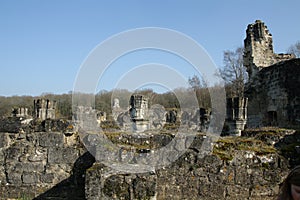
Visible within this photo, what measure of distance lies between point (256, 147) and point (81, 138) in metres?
3.17

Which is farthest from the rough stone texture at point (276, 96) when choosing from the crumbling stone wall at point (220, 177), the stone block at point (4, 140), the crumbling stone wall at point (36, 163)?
the stone block at point (4, 140)

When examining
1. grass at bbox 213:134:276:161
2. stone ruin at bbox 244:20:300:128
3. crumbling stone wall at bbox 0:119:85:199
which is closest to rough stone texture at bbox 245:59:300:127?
stone ruin at bbox 244:20:300:128

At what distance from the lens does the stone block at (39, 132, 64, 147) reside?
617 centimetres

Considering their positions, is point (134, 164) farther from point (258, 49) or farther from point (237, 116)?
point (258, 49)

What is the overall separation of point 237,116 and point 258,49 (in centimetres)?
873

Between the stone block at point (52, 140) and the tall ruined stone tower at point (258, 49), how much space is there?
1391cm

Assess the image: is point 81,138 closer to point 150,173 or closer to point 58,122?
point 58,122

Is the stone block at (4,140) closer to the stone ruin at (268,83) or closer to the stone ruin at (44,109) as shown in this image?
the stone ruin at (44,109)

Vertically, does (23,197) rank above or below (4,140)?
below

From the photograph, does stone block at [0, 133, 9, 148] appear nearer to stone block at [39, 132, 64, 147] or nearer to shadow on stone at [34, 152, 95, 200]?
stone block at [39, 132, 64, 147]

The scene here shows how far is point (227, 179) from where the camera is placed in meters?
5.17

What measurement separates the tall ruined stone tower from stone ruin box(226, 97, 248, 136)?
7453 mm

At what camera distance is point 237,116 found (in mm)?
11008

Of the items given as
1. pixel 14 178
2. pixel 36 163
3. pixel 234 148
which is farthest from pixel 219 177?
pixel 14 178
